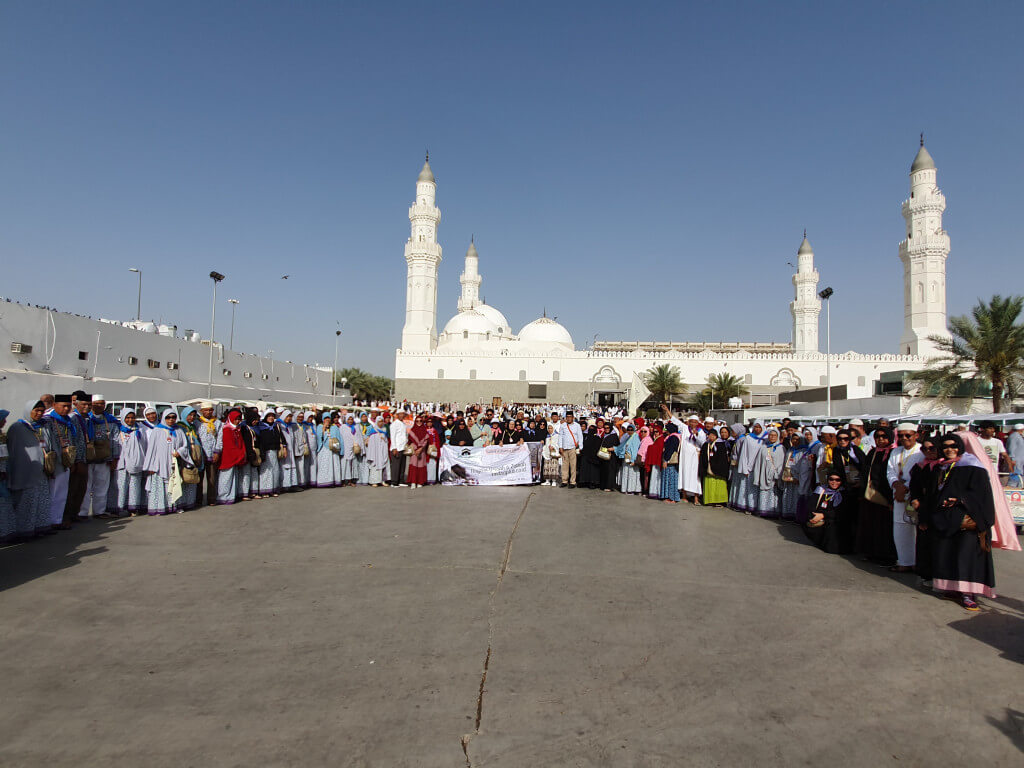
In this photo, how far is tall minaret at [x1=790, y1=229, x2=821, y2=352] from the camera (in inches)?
2159

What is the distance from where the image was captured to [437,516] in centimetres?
770

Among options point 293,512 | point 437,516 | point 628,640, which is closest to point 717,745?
point 628,640

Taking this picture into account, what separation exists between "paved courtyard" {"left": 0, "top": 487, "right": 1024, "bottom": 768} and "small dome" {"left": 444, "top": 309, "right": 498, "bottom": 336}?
54.0m

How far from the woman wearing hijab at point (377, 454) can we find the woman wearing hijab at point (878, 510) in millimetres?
7482

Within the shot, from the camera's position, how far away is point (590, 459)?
36.0ft

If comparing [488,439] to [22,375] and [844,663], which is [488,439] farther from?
[22,375]

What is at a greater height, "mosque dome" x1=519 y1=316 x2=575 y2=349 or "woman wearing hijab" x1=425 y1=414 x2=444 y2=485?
"mosque dome" x1=519 y1=316 x2=575 y2=349

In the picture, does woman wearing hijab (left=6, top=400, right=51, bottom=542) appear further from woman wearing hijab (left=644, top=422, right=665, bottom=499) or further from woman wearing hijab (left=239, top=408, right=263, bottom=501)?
woman wearing hijab (left=644, top=422, right=665, bottom=499)

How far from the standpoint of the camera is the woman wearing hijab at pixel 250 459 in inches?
346

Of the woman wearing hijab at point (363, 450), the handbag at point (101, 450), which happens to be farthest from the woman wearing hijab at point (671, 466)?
the handbag at point (101, 450)

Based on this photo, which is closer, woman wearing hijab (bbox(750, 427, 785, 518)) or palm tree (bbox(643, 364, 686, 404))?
woman wearing hijab (bbox(750, 427, 785, 518))

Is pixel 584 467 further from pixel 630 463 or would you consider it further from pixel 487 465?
pixel 487 465

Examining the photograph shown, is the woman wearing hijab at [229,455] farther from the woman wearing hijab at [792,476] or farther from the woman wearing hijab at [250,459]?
the woman wearing hijab at [792,476]

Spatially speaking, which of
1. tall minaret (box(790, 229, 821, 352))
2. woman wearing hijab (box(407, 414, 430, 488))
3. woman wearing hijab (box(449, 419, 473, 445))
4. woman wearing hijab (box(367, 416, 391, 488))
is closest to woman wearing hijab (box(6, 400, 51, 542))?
woman wearing hijab (box(367, 416, 391, 488))
